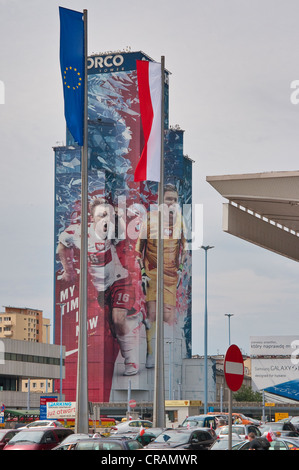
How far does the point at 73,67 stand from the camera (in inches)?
1320

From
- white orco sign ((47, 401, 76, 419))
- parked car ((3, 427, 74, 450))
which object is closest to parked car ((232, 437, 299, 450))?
parked car ((3, 427, 74, 450))

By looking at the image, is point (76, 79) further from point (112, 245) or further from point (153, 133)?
point (112, 245)

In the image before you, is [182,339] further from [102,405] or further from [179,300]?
[102,405]

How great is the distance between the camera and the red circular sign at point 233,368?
13969 mm

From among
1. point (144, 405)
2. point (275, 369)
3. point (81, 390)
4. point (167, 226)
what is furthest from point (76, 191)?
point (81, 390)

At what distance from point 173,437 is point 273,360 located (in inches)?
2728

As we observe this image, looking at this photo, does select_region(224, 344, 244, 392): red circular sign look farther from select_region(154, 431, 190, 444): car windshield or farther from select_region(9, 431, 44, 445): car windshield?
select_region(9, 431, 44, 445): car windshield

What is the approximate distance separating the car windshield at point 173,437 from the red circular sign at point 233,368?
12.7m

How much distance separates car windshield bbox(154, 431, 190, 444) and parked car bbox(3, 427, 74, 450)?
13.1ft

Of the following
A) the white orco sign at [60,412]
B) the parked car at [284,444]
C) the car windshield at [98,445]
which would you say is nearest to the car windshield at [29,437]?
the car windshield at [98,445]

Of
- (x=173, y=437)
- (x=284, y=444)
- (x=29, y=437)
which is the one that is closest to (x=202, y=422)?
(x=173, y=437)

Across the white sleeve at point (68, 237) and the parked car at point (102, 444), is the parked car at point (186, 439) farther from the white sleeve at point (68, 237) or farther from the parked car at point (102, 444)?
the white sleeve at point (68, 237)
